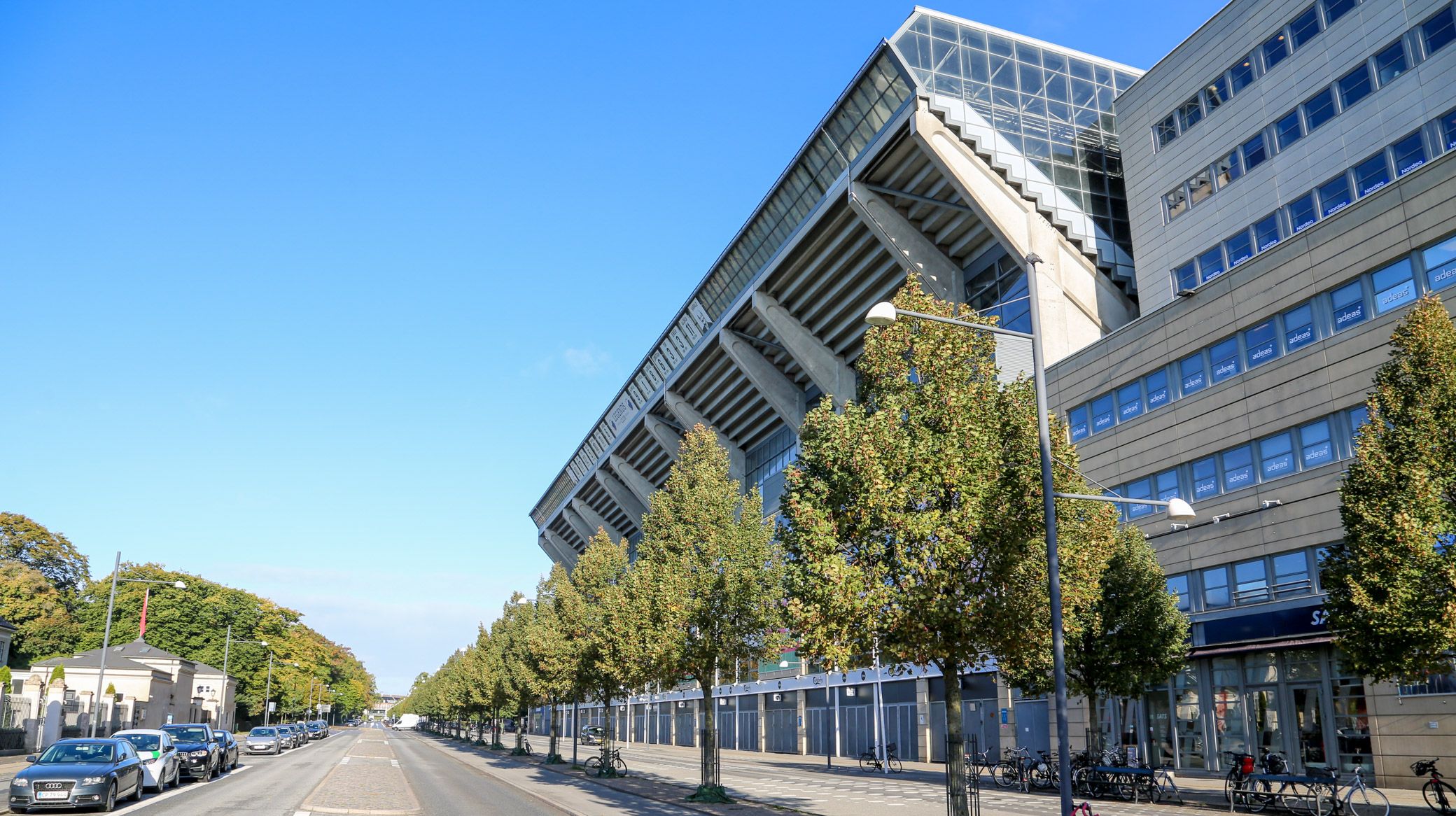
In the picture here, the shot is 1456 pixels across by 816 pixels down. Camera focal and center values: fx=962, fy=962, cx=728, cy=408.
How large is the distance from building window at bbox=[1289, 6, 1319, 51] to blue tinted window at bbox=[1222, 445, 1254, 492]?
542 inches

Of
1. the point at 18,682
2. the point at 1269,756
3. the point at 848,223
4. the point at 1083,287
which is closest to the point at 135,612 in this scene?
the point at 18,682

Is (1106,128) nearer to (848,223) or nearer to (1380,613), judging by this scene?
(848,223)

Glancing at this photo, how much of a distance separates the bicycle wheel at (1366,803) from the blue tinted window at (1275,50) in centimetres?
Answer: 2414

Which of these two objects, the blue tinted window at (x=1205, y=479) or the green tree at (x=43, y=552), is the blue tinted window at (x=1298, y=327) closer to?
the blue tinted window at (x=1205, y=479)

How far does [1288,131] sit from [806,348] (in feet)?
82.6

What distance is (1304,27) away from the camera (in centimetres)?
3197

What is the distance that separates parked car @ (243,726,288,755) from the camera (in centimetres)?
5116

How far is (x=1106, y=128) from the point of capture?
4378 centimetres

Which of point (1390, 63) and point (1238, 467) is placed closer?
point (1390, 63)

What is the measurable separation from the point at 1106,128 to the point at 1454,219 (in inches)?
827

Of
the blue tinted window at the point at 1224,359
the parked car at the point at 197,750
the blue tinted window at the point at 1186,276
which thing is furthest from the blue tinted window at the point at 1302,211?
the parked car at the point at 197,750

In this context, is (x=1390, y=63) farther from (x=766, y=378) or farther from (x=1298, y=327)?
(x=766, y=378)

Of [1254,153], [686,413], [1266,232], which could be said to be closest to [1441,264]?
[1266,232]

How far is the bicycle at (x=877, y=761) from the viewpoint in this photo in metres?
40.3
